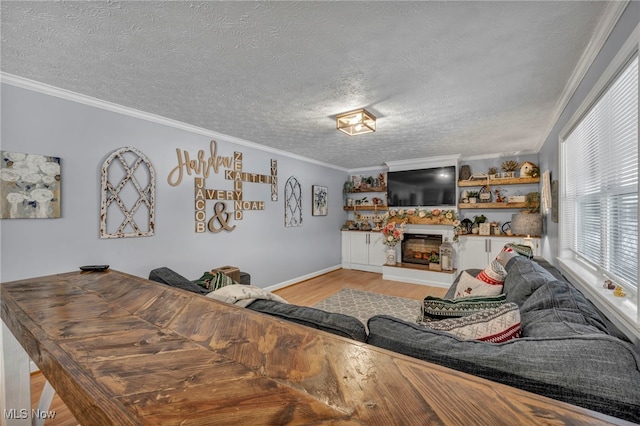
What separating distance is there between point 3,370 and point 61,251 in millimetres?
1342

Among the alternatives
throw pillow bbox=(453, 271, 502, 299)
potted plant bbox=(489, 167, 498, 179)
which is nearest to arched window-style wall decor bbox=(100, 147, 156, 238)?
throw pillow bbox=(453, 271, 502, 299)

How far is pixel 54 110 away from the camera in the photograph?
2279 millimetres

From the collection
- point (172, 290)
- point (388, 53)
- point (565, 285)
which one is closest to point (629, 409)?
point (565, 285)

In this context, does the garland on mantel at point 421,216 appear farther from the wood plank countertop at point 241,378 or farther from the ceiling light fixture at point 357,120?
the wood plank countertop at point 241,378

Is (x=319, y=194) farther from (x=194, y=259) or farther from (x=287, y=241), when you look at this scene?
(x=194, y=259)

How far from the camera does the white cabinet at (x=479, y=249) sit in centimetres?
456

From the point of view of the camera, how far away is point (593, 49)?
1638 millimetres

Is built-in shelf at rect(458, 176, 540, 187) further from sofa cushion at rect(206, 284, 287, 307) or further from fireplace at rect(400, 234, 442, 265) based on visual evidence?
sofa cushion at rect(206, 284, 287, 307)

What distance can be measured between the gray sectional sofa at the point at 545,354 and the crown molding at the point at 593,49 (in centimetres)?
149

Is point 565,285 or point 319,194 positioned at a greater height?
point 319,194

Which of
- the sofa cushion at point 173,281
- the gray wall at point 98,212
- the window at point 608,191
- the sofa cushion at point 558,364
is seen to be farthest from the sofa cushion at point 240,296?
the gray wall at point 98,212

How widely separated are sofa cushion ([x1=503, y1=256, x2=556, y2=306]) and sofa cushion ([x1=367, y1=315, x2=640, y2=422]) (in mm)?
1005

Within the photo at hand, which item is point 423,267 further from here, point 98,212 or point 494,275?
point 98,212

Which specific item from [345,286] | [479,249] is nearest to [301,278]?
[345,286]
